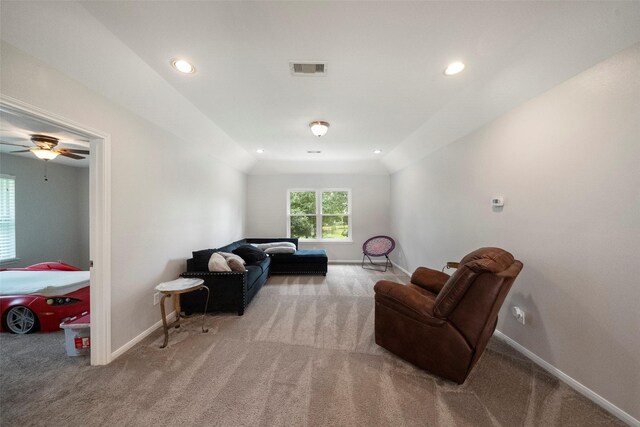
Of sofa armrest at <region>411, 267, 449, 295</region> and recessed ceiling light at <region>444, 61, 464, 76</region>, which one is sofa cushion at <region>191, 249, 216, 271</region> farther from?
recessed ceiling light at <region>444, 61, 464, 76</region>

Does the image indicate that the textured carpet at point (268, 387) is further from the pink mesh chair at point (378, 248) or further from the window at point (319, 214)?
the window at point (319, 214)

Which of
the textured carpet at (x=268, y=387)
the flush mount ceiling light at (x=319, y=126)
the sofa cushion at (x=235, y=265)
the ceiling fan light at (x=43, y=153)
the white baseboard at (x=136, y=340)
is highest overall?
the flush mount ceiling light at (x=319, y=126)

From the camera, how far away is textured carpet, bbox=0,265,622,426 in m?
1.44

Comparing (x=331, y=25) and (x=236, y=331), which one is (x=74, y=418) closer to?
(x=236, y=331)

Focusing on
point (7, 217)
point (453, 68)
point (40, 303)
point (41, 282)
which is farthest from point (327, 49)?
point (7, 217)

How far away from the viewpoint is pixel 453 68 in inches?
74.7

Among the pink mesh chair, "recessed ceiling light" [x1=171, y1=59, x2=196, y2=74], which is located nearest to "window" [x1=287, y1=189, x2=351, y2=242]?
the pink mesh chair

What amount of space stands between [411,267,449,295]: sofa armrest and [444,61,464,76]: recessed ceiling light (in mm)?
2096

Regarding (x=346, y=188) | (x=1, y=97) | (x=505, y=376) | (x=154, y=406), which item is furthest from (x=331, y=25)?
(x=346, y=188)

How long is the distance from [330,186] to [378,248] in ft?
7.06

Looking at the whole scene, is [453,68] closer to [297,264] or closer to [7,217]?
[297,264]

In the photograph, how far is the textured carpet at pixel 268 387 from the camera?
4.72ft

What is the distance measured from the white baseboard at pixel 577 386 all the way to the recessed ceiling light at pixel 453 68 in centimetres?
268

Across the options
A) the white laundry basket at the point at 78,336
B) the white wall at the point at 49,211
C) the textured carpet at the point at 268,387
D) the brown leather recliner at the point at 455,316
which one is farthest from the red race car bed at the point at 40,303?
the brown leather recliner at the point at 455,316
